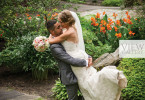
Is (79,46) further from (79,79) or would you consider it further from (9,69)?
(9,69)

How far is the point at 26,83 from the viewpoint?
5.03 meters

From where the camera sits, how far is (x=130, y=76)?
11.7ft

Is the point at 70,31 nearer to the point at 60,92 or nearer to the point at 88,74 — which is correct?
the point at 88,74

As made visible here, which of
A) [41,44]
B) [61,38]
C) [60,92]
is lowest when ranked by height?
[60,92]

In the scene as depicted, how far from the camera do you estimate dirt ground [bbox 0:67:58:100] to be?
4556mm

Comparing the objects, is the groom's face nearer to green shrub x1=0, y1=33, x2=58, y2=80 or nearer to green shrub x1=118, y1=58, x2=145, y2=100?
green shrub x1=118, y1=58, x2=145, y2=100

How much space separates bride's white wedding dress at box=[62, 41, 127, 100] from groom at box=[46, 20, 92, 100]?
3.0 inches

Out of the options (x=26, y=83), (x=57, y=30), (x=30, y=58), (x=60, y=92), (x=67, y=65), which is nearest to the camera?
(x=57, y=30)

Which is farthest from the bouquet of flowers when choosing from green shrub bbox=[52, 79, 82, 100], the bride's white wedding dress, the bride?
green shrub bbox=[52, 79, 82, 100]

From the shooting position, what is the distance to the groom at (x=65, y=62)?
8.29 ft

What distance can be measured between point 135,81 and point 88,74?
124 cm

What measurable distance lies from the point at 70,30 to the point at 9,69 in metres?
4.02

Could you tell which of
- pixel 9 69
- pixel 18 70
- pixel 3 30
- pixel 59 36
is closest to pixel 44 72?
pixel 18 70

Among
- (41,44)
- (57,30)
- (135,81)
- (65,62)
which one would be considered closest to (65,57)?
(65,62)
